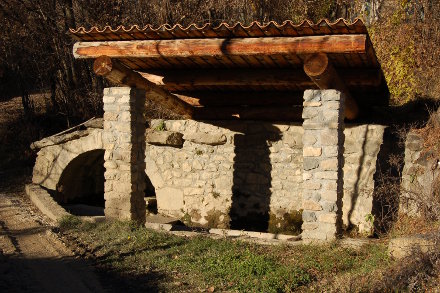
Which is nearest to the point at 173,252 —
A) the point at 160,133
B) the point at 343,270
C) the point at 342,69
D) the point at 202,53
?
the point at 343,270

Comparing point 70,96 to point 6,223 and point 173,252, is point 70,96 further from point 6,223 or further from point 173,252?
point 173,252

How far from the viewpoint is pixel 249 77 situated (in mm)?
6934

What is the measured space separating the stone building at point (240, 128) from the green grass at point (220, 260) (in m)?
0.58

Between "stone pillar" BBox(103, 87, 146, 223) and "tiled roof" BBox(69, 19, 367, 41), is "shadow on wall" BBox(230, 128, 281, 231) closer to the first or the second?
"stone pillar" BBox(103, 87, 146, 223)

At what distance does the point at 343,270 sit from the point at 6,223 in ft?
15.8

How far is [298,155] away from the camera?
8.33 meters

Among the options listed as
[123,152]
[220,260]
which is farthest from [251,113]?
[220,260]

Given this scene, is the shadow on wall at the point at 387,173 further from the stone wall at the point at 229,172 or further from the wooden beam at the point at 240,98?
the wooden beam at the point at 240,98

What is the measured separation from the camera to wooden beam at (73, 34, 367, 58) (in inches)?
203

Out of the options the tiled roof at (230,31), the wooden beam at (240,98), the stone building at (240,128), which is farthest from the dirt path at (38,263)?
the wooden beam at (240,98)

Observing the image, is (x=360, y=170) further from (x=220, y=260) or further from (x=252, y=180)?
(x=220, y=260)

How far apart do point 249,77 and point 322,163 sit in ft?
5.83

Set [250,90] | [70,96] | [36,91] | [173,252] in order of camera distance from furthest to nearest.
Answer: [36,91] → [70,96] → [250,90] → [173,252]

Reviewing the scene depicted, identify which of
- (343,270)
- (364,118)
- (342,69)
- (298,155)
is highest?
(342,69)
